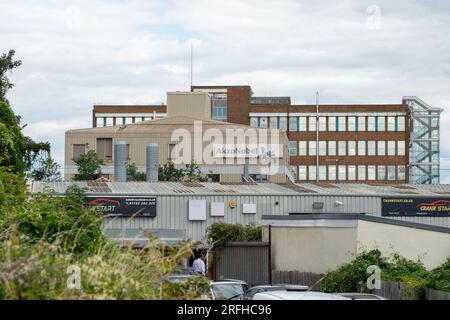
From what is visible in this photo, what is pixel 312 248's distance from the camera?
39.8 metres

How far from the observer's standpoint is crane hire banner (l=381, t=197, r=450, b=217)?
60906mm

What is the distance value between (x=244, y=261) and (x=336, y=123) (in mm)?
99068

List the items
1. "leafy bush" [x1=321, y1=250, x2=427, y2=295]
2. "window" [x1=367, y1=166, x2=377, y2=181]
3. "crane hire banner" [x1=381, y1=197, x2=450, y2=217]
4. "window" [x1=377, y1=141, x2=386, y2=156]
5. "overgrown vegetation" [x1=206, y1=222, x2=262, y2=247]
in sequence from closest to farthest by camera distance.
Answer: "leafy bush" [x1=321, y1=250, x2=427, y2=295]
"overgrown vegetation" [x1=206, y1=222, x2=262, y2=247]
"crane hire banner" [x1=381, y1=197, x2=450, y2=217]
"window" [x1=367, y1=166, x2=377, y2=181]
"window" [x1=377, y1=141, x2=386, y2=156]

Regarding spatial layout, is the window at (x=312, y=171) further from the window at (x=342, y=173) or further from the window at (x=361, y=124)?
the window at (x=361, y=124)

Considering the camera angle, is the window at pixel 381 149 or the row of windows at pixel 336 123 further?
the window at pixel 381 149

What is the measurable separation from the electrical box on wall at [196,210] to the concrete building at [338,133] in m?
83.9

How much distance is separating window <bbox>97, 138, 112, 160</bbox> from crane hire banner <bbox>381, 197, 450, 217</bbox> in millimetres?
54194

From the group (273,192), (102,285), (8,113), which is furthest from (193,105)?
(102,285)

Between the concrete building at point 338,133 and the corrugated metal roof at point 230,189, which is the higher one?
the concrete building at point 338,133

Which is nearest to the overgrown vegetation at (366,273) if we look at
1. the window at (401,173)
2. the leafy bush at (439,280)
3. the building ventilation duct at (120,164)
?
the leafy bush at (439,280)

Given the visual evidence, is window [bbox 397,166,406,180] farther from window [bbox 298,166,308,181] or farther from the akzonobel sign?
the akzonobel sign

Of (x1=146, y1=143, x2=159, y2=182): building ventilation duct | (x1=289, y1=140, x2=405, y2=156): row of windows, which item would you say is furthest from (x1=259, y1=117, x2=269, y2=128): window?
(x1=146, y1=143, x2=159, y2=182): building ventilation duct

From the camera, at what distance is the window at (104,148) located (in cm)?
11088

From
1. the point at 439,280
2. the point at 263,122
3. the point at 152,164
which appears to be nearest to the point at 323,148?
the point at 263,122
